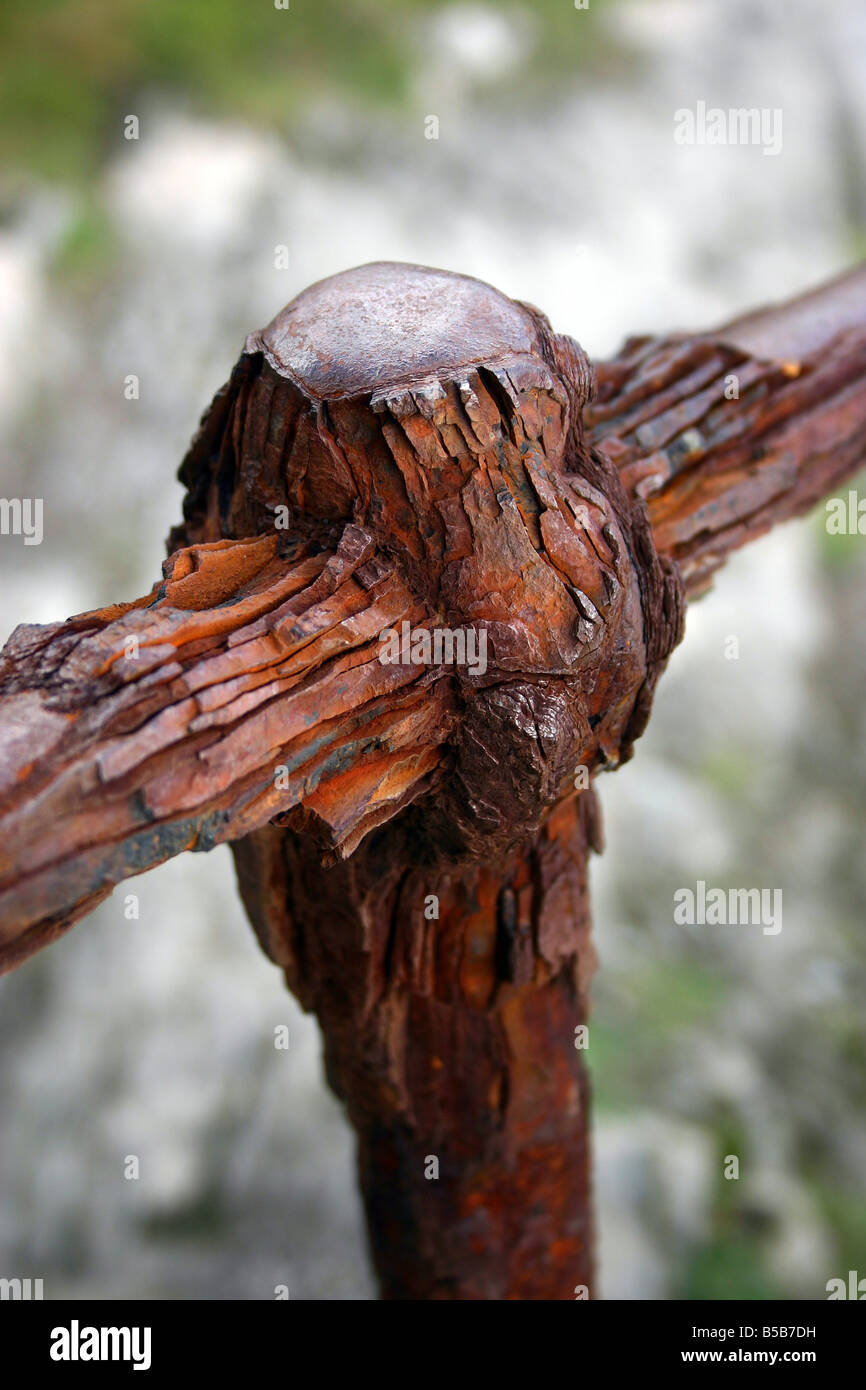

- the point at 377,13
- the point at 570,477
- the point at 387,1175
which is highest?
the point at 377,13

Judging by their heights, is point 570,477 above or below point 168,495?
below

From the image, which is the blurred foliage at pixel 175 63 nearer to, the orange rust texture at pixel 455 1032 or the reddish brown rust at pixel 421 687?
the reddish brown rust at pixel 421 687

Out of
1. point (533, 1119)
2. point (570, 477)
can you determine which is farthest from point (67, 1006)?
point (570, 477)

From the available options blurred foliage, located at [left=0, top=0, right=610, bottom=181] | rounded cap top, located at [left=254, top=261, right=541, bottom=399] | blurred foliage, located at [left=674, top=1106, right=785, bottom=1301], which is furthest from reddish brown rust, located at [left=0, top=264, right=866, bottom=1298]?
blurred foliage, located at [left=0, top=0, right=610, bottom=181]

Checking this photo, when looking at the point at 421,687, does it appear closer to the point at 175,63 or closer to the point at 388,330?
the point at 388,330

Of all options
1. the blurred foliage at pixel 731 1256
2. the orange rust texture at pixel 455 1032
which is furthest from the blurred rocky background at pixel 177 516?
the orange rust texture at pixel 455 1032

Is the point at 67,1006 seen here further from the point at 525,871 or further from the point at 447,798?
the point at 447,798
